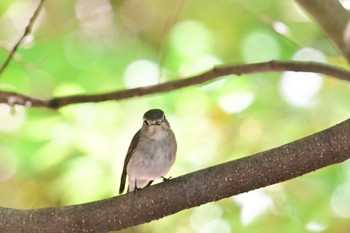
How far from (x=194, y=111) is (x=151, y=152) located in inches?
13.7

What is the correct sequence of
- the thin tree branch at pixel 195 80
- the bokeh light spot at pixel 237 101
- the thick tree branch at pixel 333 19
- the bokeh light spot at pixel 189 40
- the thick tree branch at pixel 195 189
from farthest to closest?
the bokeh light spot at pixel 189 40, the bokeh light spot at pixel 237 101, the thin tree branch at pixel 195 80, the thick tree branch at pixel 333 19, the thick tree branch at pixel 195 189

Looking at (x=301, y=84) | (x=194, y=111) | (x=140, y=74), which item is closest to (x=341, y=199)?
(x=301, y=84)

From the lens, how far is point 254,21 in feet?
7.21

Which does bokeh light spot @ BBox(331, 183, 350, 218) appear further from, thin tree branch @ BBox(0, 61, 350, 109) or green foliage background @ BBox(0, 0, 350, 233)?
thin tree branch @ BBox(0, 61, 350, 109)

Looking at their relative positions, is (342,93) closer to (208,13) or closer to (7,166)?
(208,13)

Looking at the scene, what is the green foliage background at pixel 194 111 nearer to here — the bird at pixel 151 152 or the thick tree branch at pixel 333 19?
the bird at pixel 151 152

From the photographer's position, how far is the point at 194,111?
6.95 feet

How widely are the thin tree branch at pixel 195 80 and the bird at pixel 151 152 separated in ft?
0.31

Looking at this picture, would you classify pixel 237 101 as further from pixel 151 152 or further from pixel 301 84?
pixel 151 152

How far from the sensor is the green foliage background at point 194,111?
6.48 feet

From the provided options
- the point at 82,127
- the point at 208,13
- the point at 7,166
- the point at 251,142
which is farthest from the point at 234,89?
the point at 7,166

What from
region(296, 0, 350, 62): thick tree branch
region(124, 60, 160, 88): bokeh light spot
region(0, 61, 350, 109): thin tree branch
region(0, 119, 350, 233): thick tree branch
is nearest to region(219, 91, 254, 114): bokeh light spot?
region(124, 60, 160, 88): bokeh light spot

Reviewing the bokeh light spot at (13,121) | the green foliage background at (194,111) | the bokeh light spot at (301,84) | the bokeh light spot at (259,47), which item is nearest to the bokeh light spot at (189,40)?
the green foliage background at (194,111)

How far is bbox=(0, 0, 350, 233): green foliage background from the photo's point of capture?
1.97 meters
